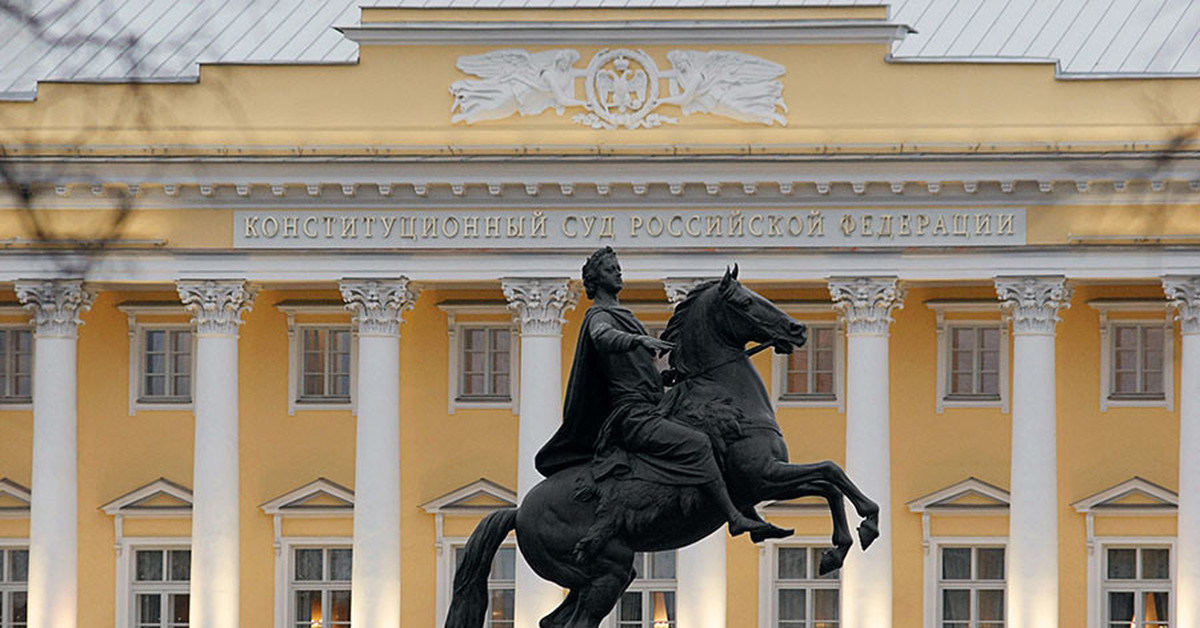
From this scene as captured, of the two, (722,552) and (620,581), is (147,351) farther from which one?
(620,581)

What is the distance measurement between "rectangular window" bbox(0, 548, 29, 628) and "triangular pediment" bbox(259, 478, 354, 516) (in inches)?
163

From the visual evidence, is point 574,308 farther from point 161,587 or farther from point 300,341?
point 161,587

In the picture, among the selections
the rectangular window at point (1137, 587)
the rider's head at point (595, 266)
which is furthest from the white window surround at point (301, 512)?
the rider's head at point (595, 266)

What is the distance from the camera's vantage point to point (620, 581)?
49.2 feet

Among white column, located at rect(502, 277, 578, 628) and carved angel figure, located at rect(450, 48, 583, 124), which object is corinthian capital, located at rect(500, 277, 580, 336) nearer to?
white column, located at rect(502, 277, 578, 628)

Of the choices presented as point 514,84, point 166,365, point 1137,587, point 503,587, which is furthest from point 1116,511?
point 166,365

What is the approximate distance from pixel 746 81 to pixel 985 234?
4.38 m

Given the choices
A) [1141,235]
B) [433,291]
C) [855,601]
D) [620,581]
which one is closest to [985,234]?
[1141,235]

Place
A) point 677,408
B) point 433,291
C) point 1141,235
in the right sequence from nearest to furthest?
Result: point 677,408 → point 1141,235 → point 433,291

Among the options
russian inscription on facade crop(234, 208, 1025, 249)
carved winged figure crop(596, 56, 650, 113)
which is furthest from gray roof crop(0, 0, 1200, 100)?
russian inscription on facade crop(234, 208, 1025, 249)

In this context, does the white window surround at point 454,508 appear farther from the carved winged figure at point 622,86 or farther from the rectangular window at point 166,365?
the carved winged figure at point 622,86

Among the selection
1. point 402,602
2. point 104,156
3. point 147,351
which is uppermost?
point 104,156

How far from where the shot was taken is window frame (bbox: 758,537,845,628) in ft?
143

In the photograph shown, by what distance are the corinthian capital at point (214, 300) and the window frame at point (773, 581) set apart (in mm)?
9304
